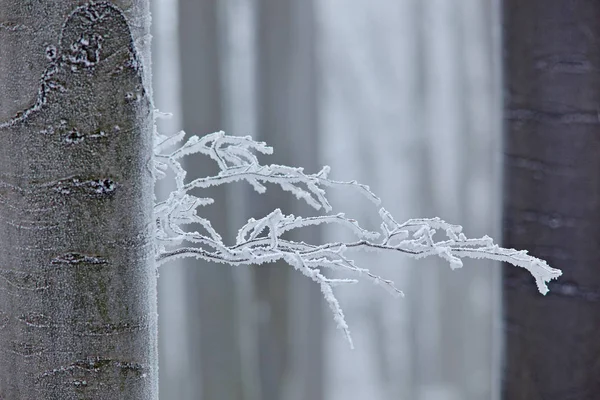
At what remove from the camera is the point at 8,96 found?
29 cm

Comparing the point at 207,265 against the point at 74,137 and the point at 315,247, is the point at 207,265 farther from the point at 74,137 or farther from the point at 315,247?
the point at 74,137

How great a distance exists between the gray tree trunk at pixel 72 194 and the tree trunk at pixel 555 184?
63 cm

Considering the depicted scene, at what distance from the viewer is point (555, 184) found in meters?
0.79

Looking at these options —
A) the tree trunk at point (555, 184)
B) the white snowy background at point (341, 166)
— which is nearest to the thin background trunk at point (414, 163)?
the white snowy background at point (341, 166)

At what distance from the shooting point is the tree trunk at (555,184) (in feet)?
2.50

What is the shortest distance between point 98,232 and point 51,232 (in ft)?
0.07

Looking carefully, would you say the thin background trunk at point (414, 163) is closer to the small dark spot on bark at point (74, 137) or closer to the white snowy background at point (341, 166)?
the white snowy background at point (341, 166)

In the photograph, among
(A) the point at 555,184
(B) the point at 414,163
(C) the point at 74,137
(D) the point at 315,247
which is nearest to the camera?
(C) the point at 74,137

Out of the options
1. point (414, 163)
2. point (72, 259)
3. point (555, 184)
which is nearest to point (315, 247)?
point (72, 259)

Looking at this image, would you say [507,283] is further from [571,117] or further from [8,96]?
[8,96]

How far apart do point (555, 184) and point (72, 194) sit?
2.24 ft

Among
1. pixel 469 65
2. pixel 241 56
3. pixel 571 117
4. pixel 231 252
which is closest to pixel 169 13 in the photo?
pixel 241 56

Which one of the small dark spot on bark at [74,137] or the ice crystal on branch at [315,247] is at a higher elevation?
the small dark spot on bark at [74,137]

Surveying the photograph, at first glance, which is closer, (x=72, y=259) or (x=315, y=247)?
(x=72, y=259)
